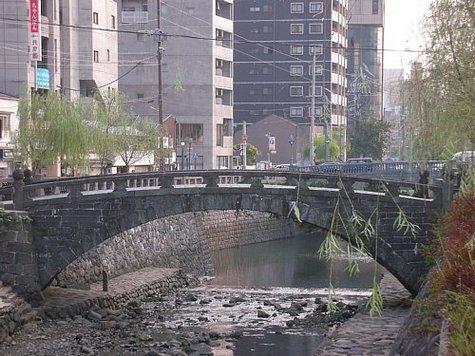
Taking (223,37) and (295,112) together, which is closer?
(223,37)

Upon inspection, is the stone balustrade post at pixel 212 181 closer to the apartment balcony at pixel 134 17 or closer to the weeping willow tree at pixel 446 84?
the weeping willow tree at pixel 446 84

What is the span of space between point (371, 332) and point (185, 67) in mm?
47357

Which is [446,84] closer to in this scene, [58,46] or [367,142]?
[58,46]

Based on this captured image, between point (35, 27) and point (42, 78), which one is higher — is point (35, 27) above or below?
above

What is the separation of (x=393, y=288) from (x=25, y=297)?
1228 centimetres

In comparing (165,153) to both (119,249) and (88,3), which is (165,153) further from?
(119,249)

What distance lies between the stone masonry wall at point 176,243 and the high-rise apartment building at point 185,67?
9835 mm

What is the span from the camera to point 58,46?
52219 mm

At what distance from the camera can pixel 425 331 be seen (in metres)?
13.3

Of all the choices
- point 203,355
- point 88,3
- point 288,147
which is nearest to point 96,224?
point 203,355

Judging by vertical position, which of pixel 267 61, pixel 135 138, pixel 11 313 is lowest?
pixel 11 313

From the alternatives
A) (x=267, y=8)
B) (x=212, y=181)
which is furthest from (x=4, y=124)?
(x=267, y=8)

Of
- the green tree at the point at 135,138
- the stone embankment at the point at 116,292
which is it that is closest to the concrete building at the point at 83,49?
the green tree at the point at 135,138

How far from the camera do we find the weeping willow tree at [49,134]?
1543 inches
